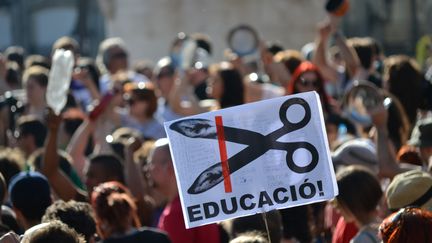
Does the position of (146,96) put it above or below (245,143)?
below

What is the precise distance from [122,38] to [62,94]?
8412 mm

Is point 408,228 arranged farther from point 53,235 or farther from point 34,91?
point 34,91

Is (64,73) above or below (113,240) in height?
above

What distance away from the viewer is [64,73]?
33.1ft

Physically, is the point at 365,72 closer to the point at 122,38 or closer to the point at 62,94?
the point at 62,94

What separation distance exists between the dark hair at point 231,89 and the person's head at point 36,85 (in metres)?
1.65

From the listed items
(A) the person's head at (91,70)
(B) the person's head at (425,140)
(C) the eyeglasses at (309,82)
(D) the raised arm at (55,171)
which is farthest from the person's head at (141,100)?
(B) the person's head at (425,140)

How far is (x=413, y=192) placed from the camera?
6.62 m

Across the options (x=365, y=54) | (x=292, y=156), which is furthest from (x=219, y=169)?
(x=365, y=54)

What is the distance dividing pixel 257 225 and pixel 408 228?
1.59 m

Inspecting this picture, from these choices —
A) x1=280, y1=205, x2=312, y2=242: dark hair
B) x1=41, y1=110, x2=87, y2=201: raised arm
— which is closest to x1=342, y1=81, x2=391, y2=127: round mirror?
x1=280, y1=205, x2=312, y2=242: dark hair

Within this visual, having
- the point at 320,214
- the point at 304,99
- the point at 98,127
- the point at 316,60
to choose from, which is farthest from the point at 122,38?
the point at 304,99

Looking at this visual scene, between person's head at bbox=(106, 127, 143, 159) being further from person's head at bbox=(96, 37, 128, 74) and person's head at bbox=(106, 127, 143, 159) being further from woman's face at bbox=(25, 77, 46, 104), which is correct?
person's head at bbox=(96, 37, 128, 74)

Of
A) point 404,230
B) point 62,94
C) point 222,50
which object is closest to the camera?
point 404,230
